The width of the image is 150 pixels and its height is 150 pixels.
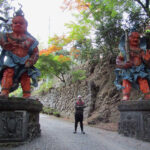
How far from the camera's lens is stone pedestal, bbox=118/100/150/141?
17.5 feet

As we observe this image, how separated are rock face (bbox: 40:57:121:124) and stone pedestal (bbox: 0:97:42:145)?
576 cm

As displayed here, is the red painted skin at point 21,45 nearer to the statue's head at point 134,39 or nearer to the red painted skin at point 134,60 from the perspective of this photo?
the red painted skin at point 134,60

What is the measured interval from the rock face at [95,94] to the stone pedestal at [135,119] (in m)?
3.23

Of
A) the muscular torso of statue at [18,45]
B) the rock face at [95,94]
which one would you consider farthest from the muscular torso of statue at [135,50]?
the rock face at [95,94]

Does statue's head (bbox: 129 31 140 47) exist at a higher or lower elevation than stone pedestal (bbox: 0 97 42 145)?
higher

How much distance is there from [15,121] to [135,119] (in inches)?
143

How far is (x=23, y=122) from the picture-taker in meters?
4.37

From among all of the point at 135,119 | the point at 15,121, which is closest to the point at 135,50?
the point at 135,119

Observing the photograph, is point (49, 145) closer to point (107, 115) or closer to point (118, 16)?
point (107, 115)

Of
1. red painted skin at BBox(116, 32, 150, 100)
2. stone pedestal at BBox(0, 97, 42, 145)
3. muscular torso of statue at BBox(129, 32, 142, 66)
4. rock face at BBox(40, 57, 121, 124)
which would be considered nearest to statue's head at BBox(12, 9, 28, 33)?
stone pedestal at BBox(0, 97, 42, 145)

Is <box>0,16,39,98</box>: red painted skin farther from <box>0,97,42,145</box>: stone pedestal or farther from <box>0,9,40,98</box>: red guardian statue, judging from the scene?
<box>0,97,42,145</box>: stone pedestal

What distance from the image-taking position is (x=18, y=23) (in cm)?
520

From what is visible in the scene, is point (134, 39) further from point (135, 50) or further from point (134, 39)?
point (135, 50)

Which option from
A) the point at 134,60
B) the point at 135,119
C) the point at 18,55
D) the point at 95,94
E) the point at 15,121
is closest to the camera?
the point at 15,121
